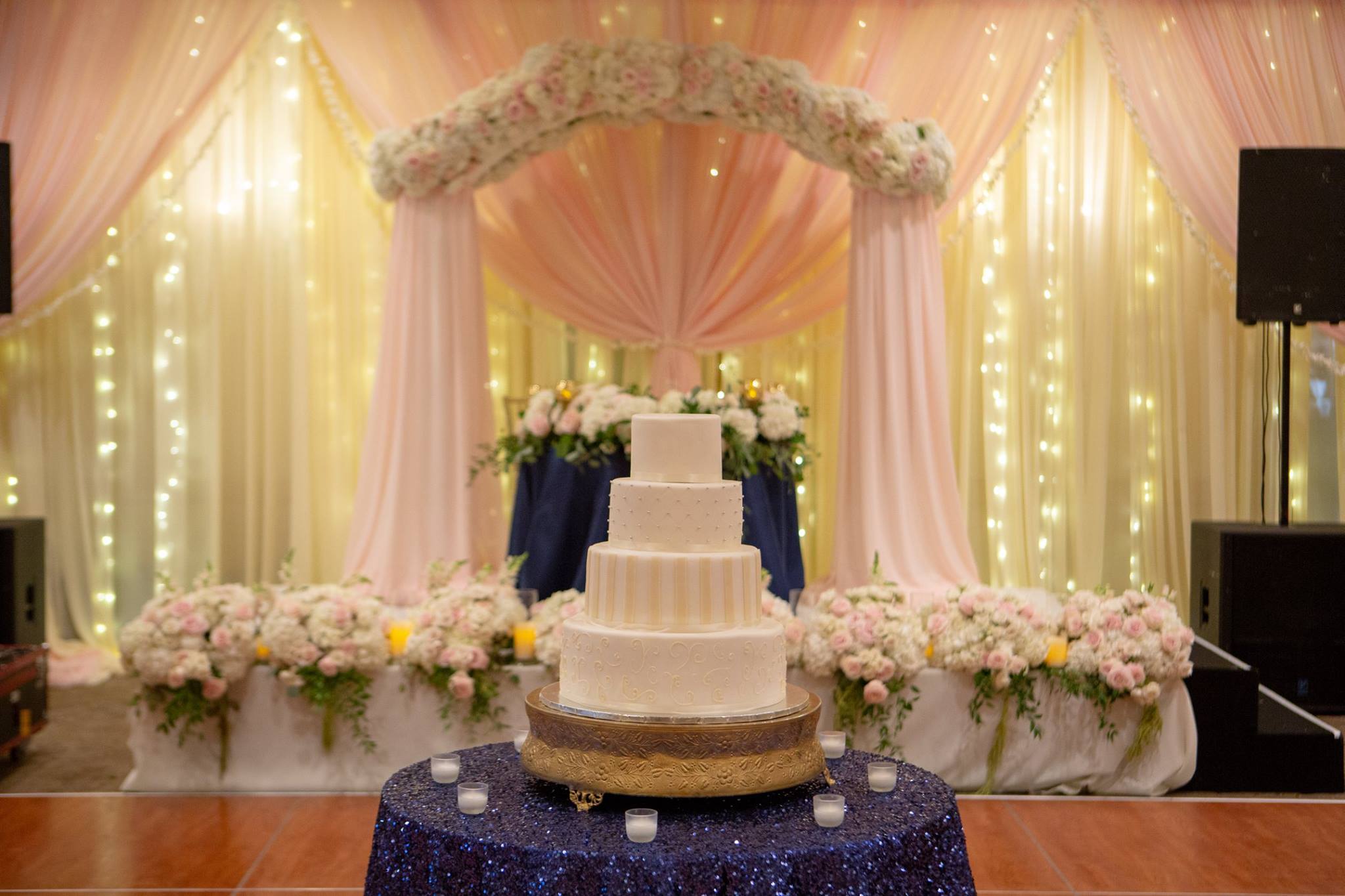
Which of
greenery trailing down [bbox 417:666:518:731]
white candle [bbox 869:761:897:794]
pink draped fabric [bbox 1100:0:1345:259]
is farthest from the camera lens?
pink draped fabric [bbox 1100:0:1345:259]

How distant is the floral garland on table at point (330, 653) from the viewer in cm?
450

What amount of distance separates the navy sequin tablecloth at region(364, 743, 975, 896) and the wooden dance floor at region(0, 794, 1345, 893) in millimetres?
1312

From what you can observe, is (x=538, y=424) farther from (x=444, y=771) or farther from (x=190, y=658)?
(x=444, y=771)

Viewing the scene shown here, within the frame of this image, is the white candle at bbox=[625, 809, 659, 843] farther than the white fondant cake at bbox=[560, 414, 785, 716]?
No

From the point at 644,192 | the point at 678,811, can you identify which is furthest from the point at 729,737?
the point at 644,192

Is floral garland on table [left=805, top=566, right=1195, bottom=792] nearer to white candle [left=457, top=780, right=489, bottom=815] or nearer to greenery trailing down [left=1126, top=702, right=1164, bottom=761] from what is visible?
greenery trailing down [left=1126, top=702, right=1164, bottom=761]

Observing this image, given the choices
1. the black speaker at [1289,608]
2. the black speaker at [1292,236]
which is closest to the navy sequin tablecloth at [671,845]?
the black speaker at [1289,608]

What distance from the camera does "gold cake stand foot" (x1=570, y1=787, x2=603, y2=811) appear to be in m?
2.57

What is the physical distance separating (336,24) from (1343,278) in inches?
179

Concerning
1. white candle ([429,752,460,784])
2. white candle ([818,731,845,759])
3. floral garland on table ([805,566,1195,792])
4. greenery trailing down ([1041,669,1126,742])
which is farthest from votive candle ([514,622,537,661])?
white candle ([429,752,460,784])

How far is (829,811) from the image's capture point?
2.46 metres

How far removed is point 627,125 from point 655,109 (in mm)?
159

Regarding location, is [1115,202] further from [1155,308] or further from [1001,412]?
[1001,412]

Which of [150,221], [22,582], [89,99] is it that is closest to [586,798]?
[22,582]
